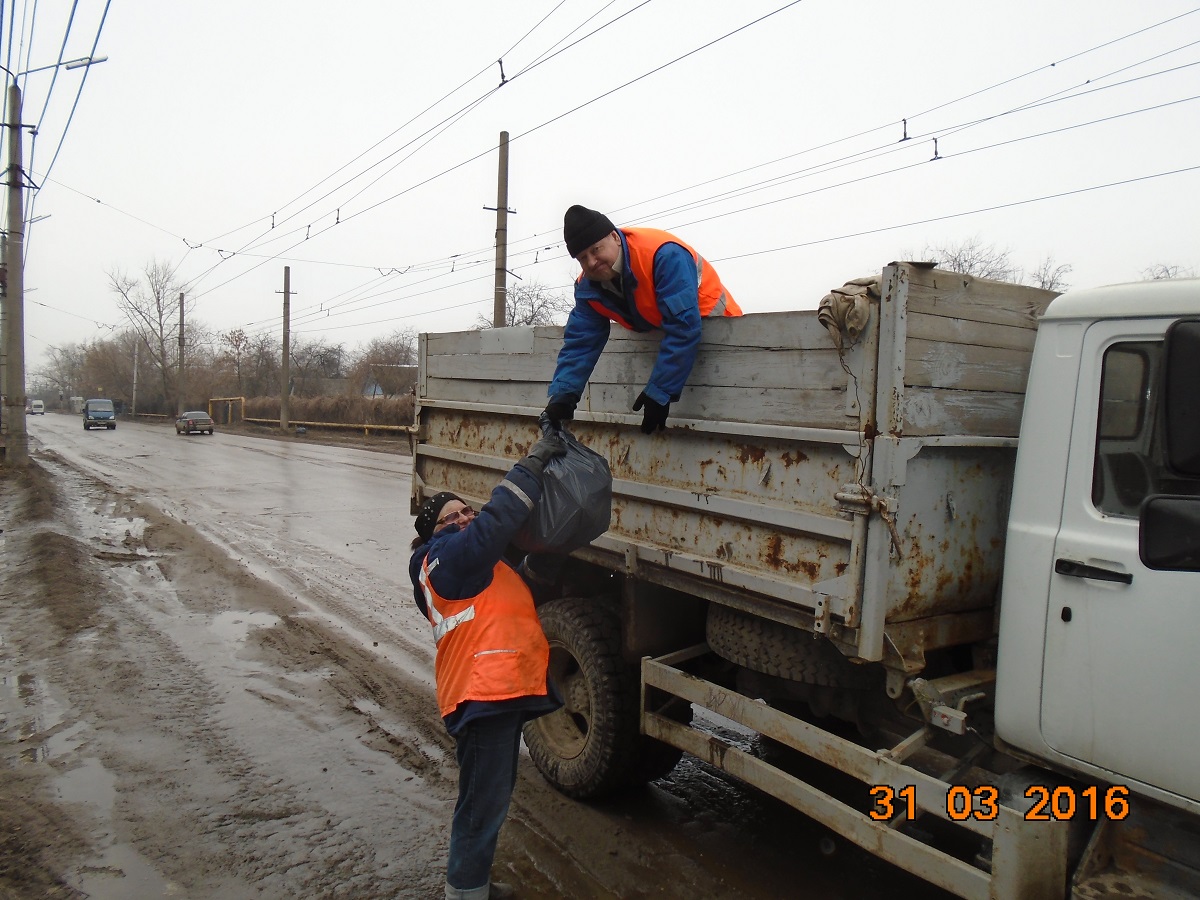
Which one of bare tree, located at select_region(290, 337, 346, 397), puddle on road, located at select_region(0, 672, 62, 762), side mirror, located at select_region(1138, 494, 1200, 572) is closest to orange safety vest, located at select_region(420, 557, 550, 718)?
side mirror, located at select_region(1138, 494, 1200, 572)

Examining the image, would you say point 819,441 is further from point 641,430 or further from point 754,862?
point 754,862

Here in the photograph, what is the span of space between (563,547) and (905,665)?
4.02 feet

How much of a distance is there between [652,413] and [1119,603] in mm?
1598

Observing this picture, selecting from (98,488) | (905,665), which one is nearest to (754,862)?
(905,665)

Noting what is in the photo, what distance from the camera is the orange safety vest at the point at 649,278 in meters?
3.11

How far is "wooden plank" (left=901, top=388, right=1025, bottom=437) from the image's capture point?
2.39 metres

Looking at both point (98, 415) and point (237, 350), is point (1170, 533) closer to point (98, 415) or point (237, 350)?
point (98, 415)

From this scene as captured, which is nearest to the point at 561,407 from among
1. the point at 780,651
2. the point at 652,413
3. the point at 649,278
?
the point at 652,413

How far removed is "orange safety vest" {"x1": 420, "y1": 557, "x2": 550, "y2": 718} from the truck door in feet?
5.34

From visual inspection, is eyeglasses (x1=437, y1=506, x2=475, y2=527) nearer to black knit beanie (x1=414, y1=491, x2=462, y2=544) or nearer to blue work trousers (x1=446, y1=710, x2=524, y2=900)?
black knit beanie (x1=414, y1=491, x2=462, y2=544)

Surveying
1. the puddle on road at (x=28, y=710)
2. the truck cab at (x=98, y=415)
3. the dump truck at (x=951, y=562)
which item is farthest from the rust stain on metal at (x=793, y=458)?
the truck cab at (x=98, y=415)

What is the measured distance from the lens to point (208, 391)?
226ft

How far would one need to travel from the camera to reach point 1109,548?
6.84 feet
